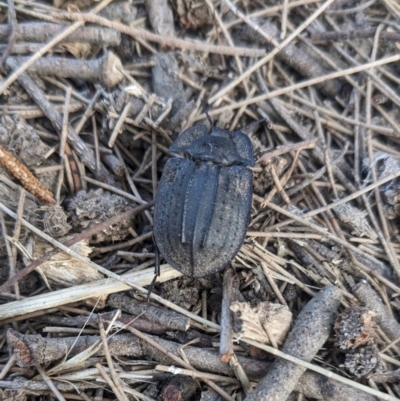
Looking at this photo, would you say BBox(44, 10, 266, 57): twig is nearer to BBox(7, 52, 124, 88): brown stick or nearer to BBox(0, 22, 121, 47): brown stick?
BBox(0, 22, 121, 47): brown stick

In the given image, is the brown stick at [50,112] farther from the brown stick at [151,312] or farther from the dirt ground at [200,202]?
the brown stick at [151,312]

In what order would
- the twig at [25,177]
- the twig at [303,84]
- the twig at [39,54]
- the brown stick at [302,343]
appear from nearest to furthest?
1. the brown stick at [302,343]
2. the twig at [25,177]
3. the twig at [39,54]
4. the twig at [303,84]

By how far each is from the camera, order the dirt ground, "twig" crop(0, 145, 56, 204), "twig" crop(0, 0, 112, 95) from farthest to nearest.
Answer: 1. "twig" crop(0, 0, 112, 95)
2. "twig" crop(0, 145, 56, 204)
3. the dirt ground

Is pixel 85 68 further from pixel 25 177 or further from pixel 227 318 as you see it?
pixel 227 318

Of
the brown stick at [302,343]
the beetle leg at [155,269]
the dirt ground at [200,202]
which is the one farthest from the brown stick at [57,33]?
the brown stick at [302,343]

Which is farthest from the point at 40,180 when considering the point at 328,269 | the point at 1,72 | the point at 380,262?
the point at 380,262

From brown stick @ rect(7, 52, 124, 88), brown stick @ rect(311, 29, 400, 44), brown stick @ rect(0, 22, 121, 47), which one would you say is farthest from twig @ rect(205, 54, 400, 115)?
brown stick @ rect(0, 22, 121, 47)

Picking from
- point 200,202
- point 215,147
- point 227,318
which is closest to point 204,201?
point 200,202

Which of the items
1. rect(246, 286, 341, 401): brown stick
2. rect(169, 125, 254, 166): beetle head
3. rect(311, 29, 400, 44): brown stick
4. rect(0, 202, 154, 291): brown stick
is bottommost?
rect(246, 286, 341, 401): brown stick
